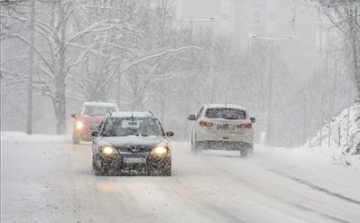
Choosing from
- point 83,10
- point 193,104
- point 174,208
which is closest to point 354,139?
point 174,208

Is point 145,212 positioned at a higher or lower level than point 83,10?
lower

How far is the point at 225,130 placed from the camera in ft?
81.3

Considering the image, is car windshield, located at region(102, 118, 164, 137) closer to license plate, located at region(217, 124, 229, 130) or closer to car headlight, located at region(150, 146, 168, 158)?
car headlight, located at region(150, 146, 168, 158)

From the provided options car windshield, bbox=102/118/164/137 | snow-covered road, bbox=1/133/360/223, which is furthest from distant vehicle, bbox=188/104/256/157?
car windshield, bbox=102/118/164/137

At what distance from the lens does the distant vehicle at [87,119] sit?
2936 centimetres

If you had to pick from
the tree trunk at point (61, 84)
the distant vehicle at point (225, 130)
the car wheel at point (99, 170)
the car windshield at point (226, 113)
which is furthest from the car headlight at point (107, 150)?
the tree trunk at point (61, 84)

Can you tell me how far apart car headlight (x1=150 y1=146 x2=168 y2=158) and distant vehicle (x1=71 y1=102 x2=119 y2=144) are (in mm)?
11448

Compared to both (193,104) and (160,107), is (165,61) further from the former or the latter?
(193,104)

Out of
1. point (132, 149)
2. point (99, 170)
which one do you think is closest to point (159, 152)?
point (132, 149)

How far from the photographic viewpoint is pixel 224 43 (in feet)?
281

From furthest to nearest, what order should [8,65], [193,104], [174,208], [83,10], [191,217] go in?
[193,104] < [8,65] < [83,10] < [174,208] < [191,217]

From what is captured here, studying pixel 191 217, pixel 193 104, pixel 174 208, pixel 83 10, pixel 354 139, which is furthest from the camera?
pixel 193 104

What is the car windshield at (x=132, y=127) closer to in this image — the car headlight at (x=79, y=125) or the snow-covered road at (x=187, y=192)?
the snow-covered road at (x=187, y=192)

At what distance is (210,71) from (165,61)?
66.6ft
